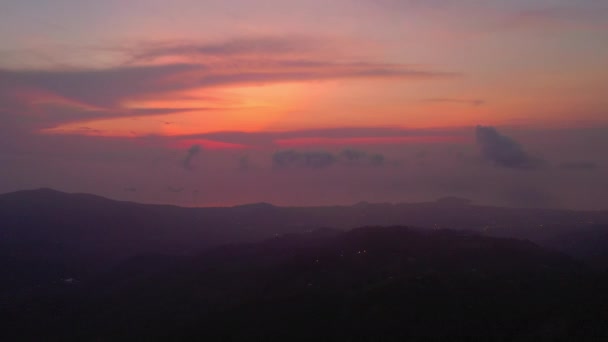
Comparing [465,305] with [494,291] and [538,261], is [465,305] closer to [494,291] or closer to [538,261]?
[494,291]

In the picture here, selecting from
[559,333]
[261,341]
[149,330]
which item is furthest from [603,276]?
[149,330]

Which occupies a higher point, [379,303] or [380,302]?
[380,302]

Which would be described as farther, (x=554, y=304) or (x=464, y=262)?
(x=464, y=262)

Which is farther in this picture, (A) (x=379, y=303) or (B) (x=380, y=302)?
(B) (x=380, y=302)

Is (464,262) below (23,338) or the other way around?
the other way around

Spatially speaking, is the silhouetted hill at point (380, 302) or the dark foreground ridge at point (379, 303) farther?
the silhouetted hill at point (380, 302)

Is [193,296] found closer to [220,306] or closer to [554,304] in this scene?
[220,306]

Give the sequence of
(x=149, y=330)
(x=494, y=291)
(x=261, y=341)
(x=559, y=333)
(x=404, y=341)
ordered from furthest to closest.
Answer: (x=149, y=330) < (x=494, y=291) < (x=261, y=341) < (x=404, y=341) < (x=559, y=333)

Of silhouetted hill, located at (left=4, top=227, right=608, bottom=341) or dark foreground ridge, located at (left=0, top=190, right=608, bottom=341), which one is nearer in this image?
dark foreground ridge, located at (left=0, top=190, right=608, bottom=341)

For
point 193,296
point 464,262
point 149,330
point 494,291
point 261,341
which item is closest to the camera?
point 261,341
